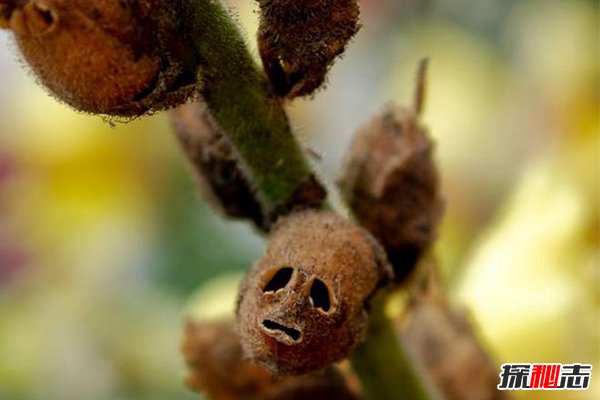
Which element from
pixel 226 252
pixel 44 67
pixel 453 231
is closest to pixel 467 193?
pixel 453 231

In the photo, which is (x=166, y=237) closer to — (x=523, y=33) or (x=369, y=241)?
(x=523, y=33)

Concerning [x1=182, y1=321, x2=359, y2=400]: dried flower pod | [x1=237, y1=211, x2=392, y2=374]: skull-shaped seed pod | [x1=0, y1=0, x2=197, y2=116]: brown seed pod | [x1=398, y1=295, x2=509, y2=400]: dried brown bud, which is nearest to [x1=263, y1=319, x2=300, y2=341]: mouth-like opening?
[x1=237, y1=211, x2=392, y2=374]: skull-shaped seed pod

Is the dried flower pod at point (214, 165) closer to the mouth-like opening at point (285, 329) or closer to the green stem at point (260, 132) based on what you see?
the green stem at point (260, 132)

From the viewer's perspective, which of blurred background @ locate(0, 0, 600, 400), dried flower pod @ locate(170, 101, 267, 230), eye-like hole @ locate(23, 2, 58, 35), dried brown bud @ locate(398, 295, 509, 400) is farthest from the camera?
blurred background @ locate(0, 0, 600, 400)

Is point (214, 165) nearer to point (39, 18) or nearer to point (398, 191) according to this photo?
point (398, 191)

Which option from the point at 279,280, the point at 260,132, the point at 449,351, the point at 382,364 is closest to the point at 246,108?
the point at 260,132

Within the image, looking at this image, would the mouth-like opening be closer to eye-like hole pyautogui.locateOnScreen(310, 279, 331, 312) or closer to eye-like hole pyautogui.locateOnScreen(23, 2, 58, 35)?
eye-like hole pyautogui.locateOnScreen(310, 279, 331, 312)

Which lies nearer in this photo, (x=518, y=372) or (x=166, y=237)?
(x=518, y=372)

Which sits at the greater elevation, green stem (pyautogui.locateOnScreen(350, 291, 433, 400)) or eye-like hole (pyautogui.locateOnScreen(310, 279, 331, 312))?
eye-like hole (pyautogui.locateOnScreen(310, 279, 331, 312))
